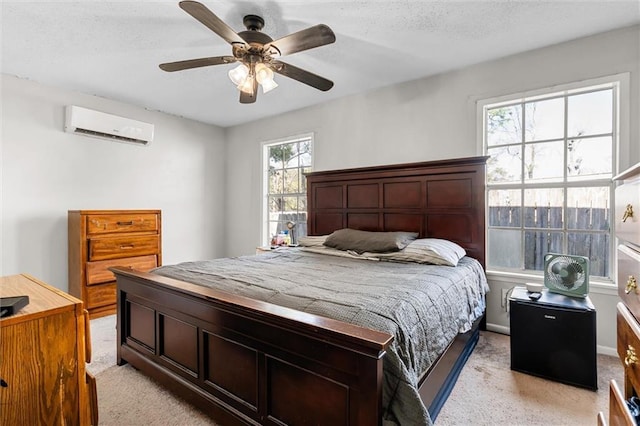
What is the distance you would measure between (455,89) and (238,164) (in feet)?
11.3

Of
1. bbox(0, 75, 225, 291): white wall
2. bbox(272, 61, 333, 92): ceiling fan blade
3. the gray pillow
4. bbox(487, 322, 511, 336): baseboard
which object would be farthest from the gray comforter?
bbox(0, 75, 225, 291): white wall

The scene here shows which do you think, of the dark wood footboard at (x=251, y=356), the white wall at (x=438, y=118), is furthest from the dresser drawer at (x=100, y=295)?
the white wall at (x=438, y=118)

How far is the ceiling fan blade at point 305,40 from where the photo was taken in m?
1.75

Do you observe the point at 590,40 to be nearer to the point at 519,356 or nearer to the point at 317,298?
the point at 519,356

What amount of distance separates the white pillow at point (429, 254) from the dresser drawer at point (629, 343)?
3.89 ft

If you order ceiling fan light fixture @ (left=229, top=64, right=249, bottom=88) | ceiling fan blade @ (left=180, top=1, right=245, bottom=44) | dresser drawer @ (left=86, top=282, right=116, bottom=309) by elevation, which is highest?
ceiling fan blade @ (left=180, top=1, right=245, bottom=44)

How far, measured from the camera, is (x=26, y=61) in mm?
2902

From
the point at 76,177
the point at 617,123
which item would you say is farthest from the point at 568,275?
the point at 76,177

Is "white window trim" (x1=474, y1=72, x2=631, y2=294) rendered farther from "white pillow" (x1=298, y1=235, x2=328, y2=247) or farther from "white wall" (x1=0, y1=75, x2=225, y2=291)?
"white wall" (x1=0, y1=75, x2=225, y2=291)

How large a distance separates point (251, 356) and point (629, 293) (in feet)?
5.09

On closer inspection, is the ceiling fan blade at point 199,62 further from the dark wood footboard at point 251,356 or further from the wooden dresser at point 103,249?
the wooden dresser at point 103,249

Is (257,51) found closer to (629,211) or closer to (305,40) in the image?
(305,40)

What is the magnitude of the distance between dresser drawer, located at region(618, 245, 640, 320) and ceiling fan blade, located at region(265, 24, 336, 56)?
5.55ft

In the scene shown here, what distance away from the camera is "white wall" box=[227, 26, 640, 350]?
2457mm
